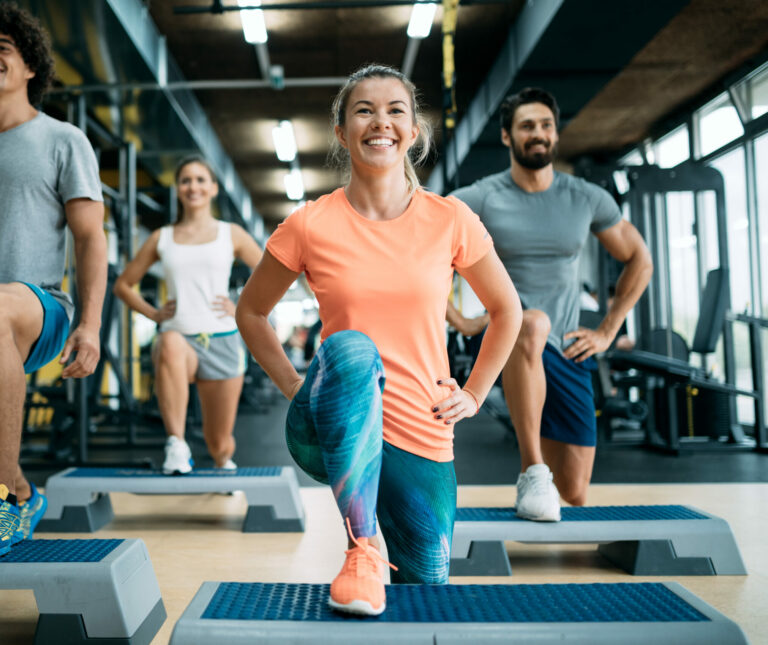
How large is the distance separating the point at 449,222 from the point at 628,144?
304 inches

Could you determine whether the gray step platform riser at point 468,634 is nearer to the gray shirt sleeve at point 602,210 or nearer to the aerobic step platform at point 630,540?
the aerobic step platform at point 630,540

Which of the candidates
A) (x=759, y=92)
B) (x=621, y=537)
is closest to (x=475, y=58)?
(x=759, y=92)

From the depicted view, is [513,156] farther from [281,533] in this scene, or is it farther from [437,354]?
[281,533]

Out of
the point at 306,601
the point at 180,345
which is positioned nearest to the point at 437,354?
the point at 306,601

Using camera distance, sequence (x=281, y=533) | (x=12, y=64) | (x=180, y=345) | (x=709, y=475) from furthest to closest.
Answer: (x=709, y=475), (x=180, y=345), (x=281, y=533), (x=12, y=64)

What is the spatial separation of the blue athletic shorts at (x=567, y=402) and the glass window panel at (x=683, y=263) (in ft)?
16.9

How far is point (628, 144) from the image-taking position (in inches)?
329

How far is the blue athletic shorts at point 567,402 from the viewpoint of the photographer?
7.89 ft

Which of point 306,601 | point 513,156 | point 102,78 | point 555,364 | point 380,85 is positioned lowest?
point 306,601

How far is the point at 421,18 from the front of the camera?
509cm

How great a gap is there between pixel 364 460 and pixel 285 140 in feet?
24.5

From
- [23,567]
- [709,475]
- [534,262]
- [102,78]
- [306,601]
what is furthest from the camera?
[102,78]

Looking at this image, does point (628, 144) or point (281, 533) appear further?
point (628, 144)

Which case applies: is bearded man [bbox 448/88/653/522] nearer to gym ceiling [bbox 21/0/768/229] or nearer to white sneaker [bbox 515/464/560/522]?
white sneaker [bbox 515/464/560/522]
